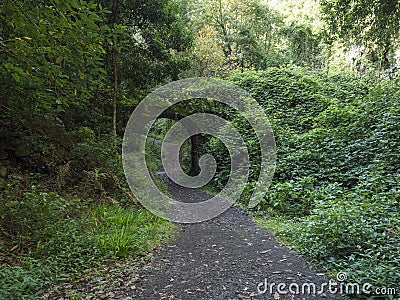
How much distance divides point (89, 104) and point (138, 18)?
3.28 meters

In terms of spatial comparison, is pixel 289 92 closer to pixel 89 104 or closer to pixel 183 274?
pixel 89 104

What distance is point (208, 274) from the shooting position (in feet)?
12.7

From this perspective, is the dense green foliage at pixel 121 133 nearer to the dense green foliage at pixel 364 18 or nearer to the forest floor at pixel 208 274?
the dense green foliage at pixel 364 18

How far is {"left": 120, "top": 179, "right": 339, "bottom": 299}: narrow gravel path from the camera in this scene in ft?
10.9

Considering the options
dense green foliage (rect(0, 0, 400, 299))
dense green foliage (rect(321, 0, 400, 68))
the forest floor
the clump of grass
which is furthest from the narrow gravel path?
dense green foliage (rect(321, 0, 400, 68))

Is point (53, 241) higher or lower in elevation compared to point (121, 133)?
lower

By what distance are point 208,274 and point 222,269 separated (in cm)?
26

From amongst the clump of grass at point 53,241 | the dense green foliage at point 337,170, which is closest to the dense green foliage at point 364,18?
the dense green foliage at point 337,170

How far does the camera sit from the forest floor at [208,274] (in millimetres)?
3289

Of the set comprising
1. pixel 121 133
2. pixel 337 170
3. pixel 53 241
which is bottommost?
pixel 53 241

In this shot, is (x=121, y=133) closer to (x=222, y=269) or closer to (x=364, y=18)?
(x=222, y=269)

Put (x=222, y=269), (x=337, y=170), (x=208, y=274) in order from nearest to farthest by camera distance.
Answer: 1. (x=208, y=274)
2. (x=222, y=269)
3. (x=337, y=170)

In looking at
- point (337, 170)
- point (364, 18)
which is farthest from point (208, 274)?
point (364, 18)

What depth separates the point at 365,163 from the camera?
7.26 metres
